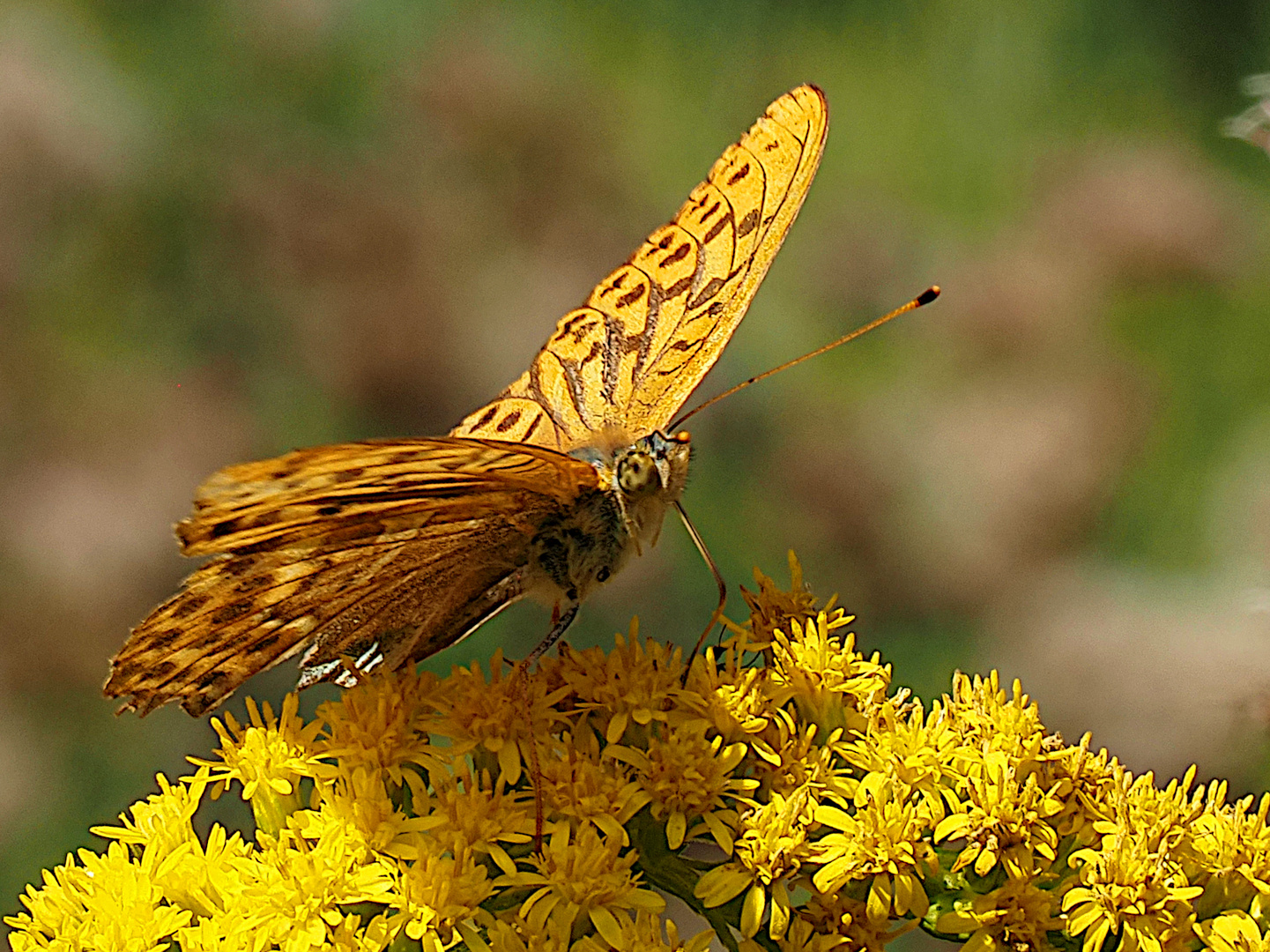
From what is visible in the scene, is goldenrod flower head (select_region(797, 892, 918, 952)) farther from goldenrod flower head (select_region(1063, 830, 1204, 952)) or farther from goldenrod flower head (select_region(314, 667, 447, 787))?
goldenrod flower head (select_region(314, 667, 447, 787))

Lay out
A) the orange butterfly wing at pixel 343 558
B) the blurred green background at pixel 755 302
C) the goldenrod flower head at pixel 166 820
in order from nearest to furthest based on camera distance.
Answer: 1. the orange butterfly wing at pixel 343 558
2. the goldenrod flower head at pixel 166 820
3. the blurred green background at pixel 755 302

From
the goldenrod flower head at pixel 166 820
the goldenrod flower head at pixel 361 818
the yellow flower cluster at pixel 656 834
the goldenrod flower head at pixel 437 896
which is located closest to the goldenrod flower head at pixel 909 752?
the yellow flower cluster at pixel 656 834

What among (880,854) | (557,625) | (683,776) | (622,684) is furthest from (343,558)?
(880,854)

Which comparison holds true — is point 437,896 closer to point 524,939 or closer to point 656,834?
point 524,939

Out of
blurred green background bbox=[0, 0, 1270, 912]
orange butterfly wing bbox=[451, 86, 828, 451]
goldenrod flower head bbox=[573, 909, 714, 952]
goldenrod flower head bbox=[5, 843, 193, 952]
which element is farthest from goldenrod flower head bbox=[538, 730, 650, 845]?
blurred green background bbox=[0, 0, 1270, 912]

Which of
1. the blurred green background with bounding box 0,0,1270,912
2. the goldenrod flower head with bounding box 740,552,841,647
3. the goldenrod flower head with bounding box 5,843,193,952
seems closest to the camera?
the goldenrod flower head with bounding box 5,843,193,952

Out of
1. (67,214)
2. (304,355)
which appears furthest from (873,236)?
(67,214)

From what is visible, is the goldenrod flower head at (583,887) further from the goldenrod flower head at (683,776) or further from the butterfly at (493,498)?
the butterfly at (493,498)
